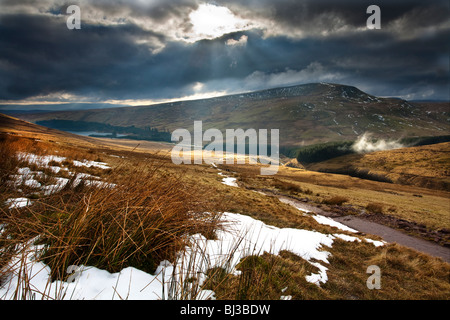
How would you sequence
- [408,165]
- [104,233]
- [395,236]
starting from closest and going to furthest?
[104,233] < [395,236] < [408,165]

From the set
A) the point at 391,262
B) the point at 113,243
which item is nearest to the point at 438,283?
the point at 391,262

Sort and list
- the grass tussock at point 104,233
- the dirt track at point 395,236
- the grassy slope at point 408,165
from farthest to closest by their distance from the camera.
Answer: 1. the grassy slope at point 408,165
2. the dirt track at point 395,236
3. the grass tussock at point 104,233

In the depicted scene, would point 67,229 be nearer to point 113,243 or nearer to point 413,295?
point 113,243

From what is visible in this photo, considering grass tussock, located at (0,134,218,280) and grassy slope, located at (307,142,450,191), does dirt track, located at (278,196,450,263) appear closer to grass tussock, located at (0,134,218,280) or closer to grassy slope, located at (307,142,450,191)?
grass tussock, located at (0,134,218,280)

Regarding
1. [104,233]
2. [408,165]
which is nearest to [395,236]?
[104,233]

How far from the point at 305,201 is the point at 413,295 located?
25.6m

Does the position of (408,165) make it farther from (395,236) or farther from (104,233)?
(104,233)

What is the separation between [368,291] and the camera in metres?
5.62

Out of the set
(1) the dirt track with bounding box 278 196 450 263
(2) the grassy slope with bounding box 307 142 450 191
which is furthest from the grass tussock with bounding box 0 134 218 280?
(2) the grassy slope with bounding box 307 142 450 191

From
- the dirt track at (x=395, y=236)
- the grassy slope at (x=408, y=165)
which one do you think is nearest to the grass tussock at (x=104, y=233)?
the dirt track at (x=395, y=236)

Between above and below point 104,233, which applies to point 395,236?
below

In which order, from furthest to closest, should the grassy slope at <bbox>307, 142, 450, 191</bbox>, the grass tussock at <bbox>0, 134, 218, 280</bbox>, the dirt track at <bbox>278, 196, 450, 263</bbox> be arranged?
1. the grassy slope at <bbox>307, 142, 450, 191</bbox>
2. the dirt track at <bbox>278, 196, 450, 263</bbox>
3. the grass tussock at <bbox>0, 134, 218, 280</bbox>

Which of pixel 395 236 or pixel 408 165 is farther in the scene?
pixel 408 165

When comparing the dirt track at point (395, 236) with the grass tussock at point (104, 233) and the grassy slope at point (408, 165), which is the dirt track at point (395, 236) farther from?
the grassy slope at point (408, 165)
